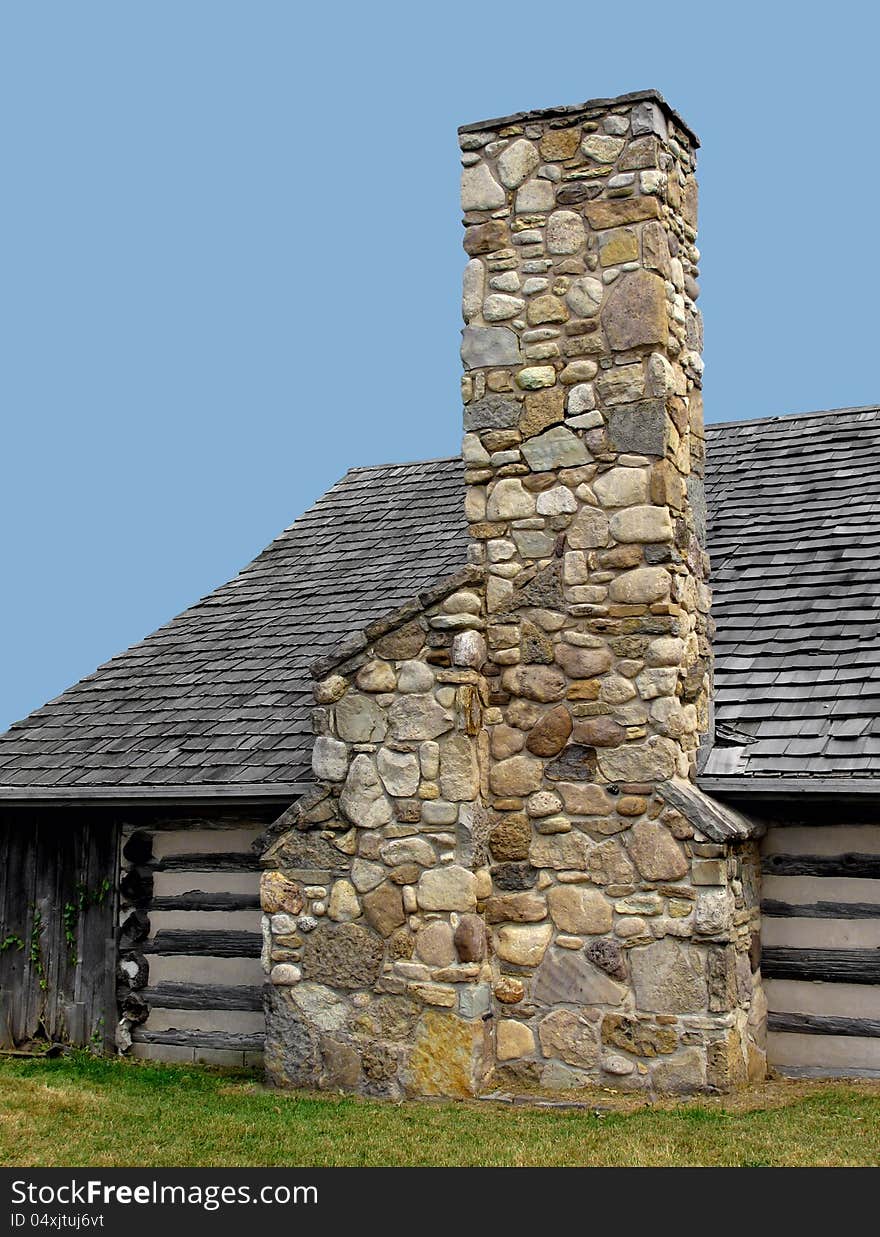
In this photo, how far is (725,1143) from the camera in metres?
7.05

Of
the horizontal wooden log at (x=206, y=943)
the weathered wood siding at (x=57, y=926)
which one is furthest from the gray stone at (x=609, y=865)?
the weathered wood siding at (x=57, y=926)

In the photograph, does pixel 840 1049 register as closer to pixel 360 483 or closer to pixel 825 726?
pixel 825 726

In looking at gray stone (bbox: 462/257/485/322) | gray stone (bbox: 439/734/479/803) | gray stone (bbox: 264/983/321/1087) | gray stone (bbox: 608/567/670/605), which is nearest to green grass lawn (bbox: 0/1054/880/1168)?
gray stone (bbox: 264/983/321/1087)

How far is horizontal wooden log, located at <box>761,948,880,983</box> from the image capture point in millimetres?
8594

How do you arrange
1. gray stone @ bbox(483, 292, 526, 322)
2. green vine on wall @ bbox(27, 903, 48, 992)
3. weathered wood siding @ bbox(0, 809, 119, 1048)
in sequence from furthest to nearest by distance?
green vine on wall @ bbox(27, 903, 48, 992), weathered wood siding @ bbox(0, 809, 119, 1048), gray stone @ bbox(483, 292, 526, 322)

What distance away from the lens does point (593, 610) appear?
8648 mm

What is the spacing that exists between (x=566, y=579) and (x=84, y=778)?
4.05 meters

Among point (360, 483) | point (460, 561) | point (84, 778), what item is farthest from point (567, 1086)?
point (360, 483)

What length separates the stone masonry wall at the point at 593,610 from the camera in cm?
833

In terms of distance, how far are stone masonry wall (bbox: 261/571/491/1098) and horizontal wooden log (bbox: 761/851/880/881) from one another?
70.6 inches

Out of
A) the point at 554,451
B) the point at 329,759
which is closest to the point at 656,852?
the point at 329,759

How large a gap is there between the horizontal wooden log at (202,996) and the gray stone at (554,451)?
4132mm

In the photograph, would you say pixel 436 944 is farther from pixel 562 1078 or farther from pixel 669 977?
pixel 669 977
